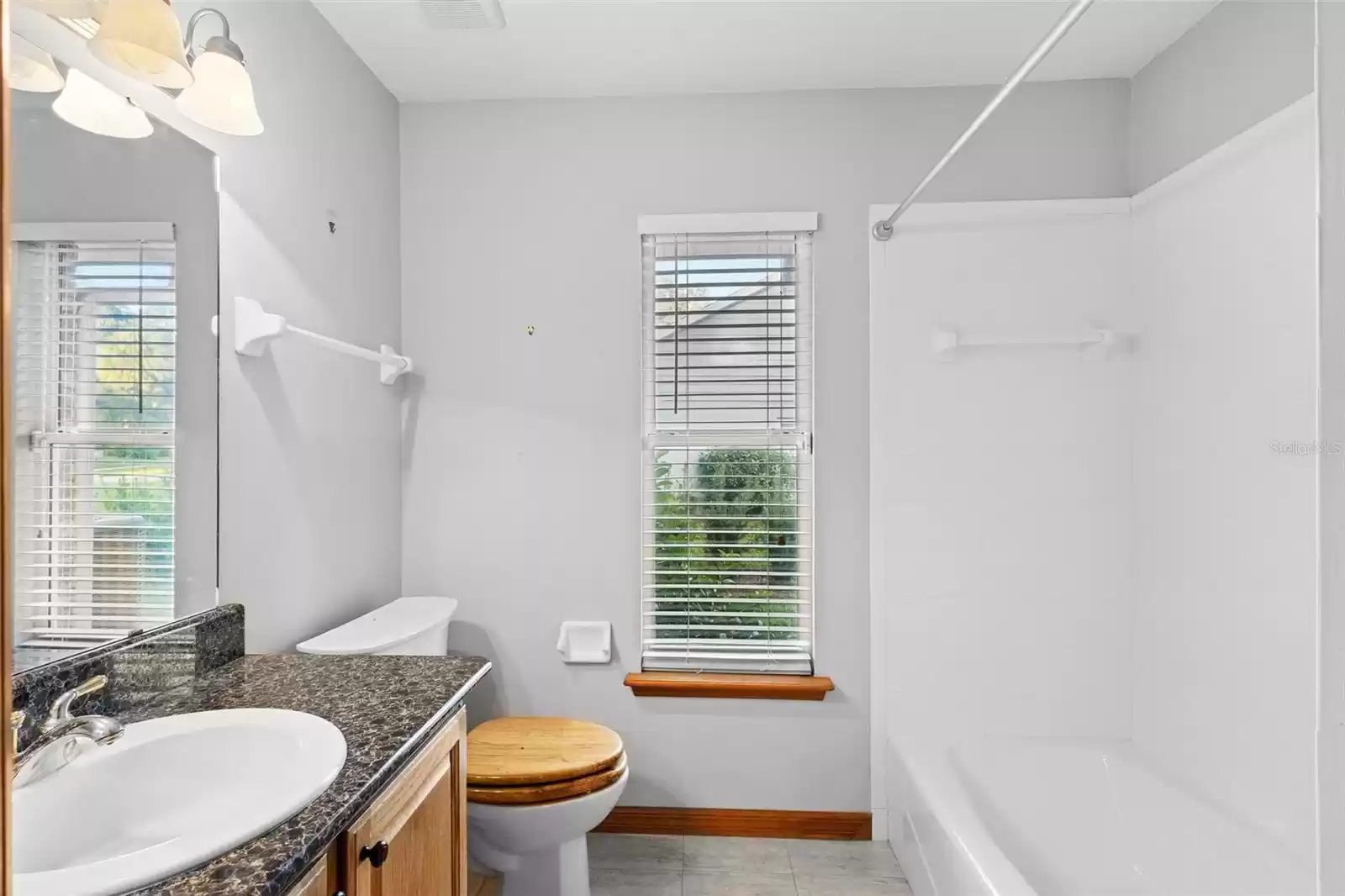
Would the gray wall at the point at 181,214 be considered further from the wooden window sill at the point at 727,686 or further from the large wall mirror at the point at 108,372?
the wooden window sill at the point at 727,686

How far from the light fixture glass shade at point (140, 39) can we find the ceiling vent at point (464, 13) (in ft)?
2.65

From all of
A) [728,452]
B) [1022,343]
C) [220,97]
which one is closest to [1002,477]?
[1022,343]

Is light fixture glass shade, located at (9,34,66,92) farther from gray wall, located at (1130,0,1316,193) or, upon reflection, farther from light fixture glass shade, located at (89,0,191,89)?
gray wall, located at (1130,0,1316,193)

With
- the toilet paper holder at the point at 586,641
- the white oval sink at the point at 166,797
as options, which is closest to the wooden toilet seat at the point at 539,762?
the toilet paper holder at the point at 586,641

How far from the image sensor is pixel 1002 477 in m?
2.28

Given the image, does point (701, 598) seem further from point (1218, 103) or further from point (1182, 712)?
point (1218, 103)

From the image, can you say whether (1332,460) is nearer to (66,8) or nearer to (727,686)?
(66,8)

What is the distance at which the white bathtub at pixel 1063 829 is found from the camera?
1684 mm

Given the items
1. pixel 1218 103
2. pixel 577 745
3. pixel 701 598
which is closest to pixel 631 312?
pixel 701 598

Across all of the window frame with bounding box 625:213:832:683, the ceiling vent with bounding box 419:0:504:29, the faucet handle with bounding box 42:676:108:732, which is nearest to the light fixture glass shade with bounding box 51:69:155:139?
the ceiling vent with bounding box 419:0:504:29

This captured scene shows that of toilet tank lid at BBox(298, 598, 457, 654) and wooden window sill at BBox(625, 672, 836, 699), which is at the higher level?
toilet tank lid at BBox(298, 598, 457, 654)

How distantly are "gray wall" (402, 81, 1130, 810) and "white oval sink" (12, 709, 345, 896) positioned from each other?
1.25 m

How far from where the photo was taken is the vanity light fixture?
49.3 inches

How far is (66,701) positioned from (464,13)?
1680 millimetres
